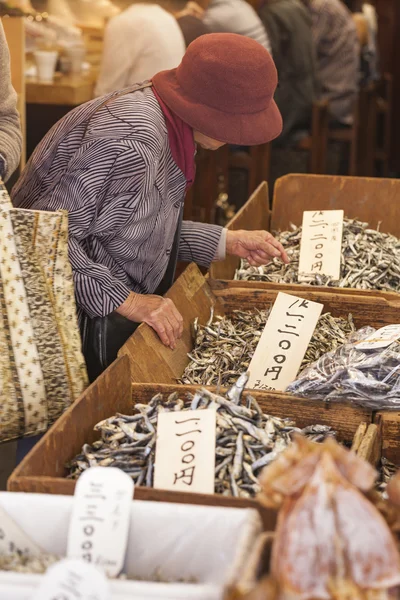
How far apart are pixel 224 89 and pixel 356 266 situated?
1028mm

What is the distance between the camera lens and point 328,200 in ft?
11.7

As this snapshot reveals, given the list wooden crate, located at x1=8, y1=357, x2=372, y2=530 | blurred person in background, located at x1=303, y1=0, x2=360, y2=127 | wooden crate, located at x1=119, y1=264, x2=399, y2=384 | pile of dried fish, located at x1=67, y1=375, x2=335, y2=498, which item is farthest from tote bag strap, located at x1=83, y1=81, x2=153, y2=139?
blurred person in background, located at x1=303, y1=0, x2=360, y2=127

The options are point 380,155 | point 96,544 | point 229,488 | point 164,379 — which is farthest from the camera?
point 380,155

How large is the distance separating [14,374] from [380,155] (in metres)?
7.00

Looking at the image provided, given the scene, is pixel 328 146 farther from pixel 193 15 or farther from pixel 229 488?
pixel 229 488

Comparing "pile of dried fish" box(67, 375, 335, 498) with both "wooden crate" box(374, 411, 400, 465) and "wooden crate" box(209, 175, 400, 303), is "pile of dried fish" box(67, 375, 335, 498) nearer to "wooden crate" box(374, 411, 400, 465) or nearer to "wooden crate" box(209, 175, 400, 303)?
"wooden crate" box(374, 411, 400, 465)

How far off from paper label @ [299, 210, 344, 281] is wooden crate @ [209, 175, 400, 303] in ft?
1.06

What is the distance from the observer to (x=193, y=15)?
16.0 ft

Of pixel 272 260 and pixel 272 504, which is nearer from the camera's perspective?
pixel 272 504

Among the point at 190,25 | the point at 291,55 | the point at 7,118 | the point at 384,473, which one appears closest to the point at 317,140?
the point at 291,55

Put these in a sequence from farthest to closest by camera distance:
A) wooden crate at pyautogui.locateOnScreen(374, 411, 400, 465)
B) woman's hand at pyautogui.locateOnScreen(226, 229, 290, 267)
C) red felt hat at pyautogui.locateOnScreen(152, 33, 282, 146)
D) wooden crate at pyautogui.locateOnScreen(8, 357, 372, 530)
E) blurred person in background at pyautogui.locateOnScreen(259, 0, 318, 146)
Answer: blurred person in background at pyautogui.locateOnScreen(259, 0, 318, 146), woman's hand at pyautogui.locateOnScreen(226, 229, 290, 267), red felt hat at pyautogui.locateOnScreen(152, 33, 282, 146), wooden crate at pyautogui.locateOnScreen(374, 411, 400, 465), wooden crate at pyautogui.locateOnScreen(8, 357, 372, 530)

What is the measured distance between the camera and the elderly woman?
206 cm

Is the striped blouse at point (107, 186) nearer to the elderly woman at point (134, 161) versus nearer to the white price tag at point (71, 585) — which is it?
the elderly woman at point (134, 161)

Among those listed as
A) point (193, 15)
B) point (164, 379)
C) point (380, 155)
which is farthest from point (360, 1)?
point (164, 379)
